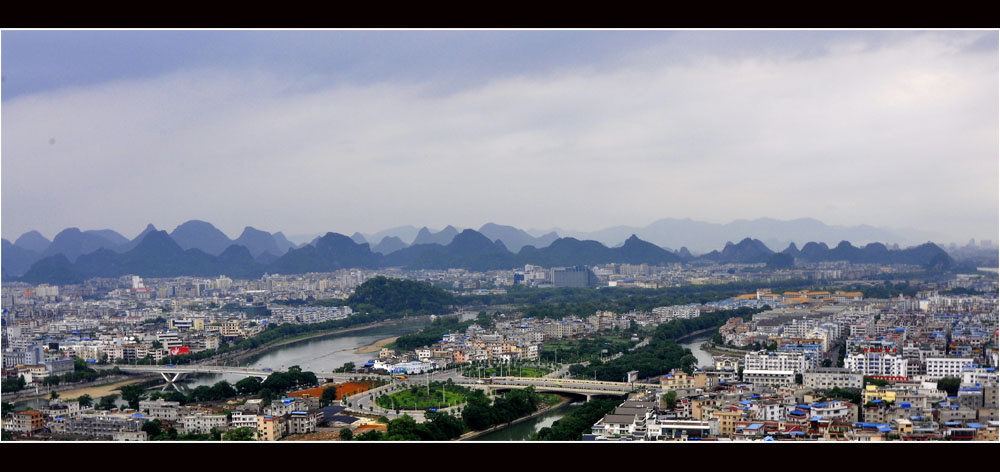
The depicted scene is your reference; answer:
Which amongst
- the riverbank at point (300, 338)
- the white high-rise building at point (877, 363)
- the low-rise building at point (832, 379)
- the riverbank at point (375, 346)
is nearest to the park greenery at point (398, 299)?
the riverbank at point (300, 338)

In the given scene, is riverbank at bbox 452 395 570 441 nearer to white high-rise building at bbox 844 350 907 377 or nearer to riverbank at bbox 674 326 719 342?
white high-rise building at bbox 844 350 907 377

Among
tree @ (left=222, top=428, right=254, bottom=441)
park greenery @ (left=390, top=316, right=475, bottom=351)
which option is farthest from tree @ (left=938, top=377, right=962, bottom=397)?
park greenery @ (left=390, top=316, right=475, bottom=351)

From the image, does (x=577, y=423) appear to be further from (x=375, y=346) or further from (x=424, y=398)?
(x=375, y=346)

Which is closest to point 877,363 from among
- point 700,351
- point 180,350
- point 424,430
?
point 700,351

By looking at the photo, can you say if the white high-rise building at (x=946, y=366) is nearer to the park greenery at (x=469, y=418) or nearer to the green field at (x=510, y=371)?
the park greenery at (x=469, y=418)
